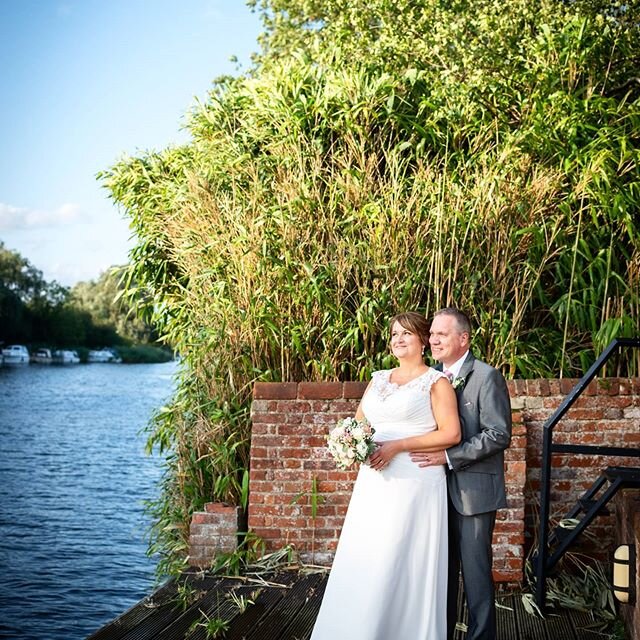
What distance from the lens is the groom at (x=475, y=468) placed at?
3.69m

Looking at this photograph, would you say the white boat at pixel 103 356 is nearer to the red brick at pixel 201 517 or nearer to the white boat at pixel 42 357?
the white boat at pixel 42 357

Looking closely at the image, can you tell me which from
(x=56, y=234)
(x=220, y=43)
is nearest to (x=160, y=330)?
(x=220, y=43)

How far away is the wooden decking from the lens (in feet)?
14.0

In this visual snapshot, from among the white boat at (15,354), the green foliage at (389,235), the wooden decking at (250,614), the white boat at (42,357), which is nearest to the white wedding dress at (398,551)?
the wooden decking at (250,614)

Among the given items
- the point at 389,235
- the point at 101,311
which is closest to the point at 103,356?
the point at 101,311

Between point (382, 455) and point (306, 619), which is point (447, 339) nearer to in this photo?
point (382, 455)

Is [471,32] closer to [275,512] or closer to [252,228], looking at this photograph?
[252,228]

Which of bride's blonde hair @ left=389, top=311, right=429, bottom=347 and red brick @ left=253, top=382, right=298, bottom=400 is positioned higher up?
bride's blonde hair @ left=389, top=311, right=429, bottom=347

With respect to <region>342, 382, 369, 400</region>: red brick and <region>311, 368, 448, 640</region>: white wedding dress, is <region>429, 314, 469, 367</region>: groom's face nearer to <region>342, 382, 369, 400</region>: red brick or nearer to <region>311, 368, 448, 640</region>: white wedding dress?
<region>311, 368, 448, 640</region>: white wedding dress

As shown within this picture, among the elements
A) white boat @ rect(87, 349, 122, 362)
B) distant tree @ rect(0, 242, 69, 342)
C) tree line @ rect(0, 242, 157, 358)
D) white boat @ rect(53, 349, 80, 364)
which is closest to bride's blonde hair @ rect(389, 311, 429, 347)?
tree line @ rect(0, 242, 157, 358)

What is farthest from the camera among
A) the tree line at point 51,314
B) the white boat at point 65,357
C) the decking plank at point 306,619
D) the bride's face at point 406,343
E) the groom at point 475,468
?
the white boat at point 65,357

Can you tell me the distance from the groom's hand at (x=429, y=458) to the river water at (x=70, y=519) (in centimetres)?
387

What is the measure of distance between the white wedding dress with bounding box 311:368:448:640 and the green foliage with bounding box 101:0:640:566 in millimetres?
2040

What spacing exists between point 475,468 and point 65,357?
232 feet
